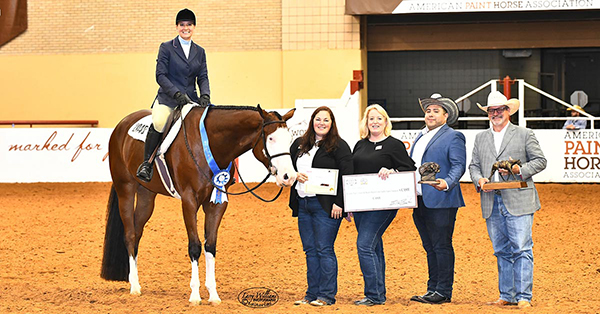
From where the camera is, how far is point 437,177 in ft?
19.7

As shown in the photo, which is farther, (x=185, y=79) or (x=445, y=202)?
(x=185, y=79)

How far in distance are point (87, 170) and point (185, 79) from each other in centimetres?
951

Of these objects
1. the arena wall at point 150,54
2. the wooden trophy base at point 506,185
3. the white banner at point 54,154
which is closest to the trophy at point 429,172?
the wooden trophy base at point 506,185

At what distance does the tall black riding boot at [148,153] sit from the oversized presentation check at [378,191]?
181 cm

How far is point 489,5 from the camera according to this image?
1783 cm

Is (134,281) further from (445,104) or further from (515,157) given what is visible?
(515,157)

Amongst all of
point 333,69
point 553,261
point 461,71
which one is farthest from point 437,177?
point 461,71

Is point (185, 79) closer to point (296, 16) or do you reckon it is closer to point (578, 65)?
point (296, 16)

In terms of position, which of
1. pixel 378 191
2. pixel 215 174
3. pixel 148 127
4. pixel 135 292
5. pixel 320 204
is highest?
pixel 148 127

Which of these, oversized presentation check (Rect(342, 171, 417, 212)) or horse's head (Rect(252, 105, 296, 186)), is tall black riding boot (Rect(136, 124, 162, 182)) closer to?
horse's head (Rect(252, 105, 296, 186))

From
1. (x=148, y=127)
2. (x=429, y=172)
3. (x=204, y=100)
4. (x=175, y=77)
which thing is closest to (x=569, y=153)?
(x=429, y=172)

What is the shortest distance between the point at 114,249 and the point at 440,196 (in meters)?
3.32

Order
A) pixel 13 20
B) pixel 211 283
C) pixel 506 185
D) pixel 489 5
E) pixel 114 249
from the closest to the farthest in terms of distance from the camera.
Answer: pixel 506 185, pixel 211 283, pixel 114 249, pixel 489 5, pixel 13 20

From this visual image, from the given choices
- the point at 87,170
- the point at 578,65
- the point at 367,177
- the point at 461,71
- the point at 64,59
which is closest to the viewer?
the point at 367,177
